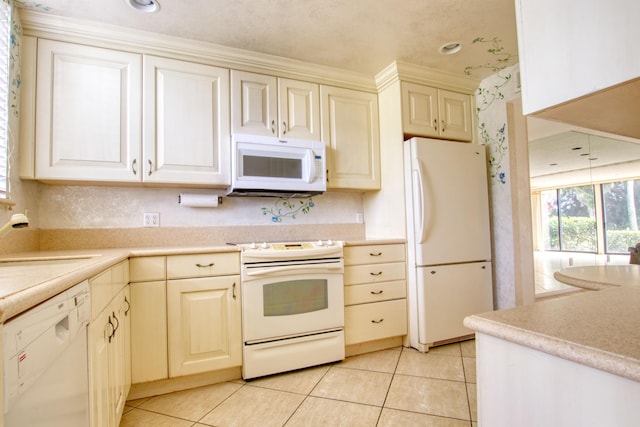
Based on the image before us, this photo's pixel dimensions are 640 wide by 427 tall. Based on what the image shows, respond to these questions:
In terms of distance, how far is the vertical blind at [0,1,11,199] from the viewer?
165cm

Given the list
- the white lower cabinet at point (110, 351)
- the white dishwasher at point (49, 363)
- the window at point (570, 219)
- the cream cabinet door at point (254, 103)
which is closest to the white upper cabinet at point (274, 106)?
the cream cabinet door at point (254, 103)

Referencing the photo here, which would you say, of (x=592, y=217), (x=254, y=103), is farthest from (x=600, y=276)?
(x=592, y=217)

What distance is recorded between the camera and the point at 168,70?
218 centimetres

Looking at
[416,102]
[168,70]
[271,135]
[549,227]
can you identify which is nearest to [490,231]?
[416,102]

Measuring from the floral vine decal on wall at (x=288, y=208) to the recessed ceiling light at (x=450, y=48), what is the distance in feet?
5.13

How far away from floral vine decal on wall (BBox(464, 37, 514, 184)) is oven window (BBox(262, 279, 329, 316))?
73.0 inches

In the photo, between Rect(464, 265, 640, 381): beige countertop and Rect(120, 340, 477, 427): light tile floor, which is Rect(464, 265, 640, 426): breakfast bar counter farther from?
Rect(120, 340, 477, 427): light tile floor

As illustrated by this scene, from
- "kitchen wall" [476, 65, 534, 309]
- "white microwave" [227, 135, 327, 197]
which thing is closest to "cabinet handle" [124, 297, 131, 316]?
"white microwave" [227, 135, 327, 197]

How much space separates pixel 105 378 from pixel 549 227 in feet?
28.9

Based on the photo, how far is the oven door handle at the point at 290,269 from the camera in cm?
203

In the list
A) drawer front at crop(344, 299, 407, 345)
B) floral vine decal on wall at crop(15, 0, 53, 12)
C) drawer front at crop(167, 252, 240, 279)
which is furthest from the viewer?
drawer front at crop(344, 299, 407, 345)

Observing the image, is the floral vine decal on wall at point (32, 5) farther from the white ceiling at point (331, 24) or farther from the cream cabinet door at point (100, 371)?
the cream cabinet door at point (100, 371)

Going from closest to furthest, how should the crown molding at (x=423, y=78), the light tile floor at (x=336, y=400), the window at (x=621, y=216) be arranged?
the light tile floor at (x=336, y=400), the crown molding at (x=423, y=78), the window at (x=621, y=216)

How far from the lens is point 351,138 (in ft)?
8.93
